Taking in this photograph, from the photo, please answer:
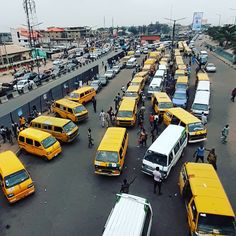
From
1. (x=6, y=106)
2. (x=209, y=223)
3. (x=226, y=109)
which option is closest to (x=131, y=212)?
(x=209, y=223)

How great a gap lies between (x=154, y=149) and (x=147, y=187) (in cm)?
212

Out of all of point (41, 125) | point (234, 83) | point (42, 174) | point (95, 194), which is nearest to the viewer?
point (95, 194)

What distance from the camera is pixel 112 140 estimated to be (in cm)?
1495

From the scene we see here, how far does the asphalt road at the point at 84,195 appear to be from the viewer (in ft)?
34.9

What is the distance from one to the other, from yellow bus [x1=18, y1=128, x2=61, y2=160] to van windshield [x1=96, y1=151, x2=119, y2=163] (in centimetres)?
388

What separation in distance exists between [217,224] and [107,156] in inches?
266

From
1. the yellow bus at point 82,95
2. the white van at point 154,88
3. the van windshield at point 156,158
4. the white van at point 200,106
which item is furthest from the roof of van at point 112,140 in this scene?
the white van at point 154,88

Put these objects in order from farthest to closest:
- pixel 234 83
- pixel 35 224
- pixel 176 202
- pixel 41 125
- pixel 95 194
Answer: pixel 234 83 < pixel 41 125 < pixel 95 194 < pixel 176 202 < pixel 35 224

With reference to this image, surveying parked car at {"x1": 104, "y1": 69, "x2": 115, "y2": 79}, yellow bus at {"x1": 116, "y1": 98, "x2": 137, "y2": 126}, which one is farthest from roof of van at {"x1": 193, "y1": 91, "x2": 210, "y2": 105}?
parked car at {"x1": 104, "y1": 69, "x2": 115, "y2": 79}

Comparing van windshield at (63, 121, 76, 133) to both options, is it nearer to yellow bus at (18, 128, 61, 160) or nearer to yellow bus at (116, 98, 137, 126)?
yellow bus at (18, 128, 61, 160)

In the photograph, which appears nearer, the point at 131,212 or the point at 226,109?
the point at 131,212

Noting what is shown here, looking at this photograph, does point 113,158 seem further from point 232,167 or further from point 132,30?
point 132,30

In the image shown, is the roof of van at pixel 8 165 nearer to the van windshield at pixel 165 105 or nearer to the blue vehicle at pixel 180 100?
the van windshield at pixel 165 105

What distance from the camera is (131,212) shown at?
28.5 ft
